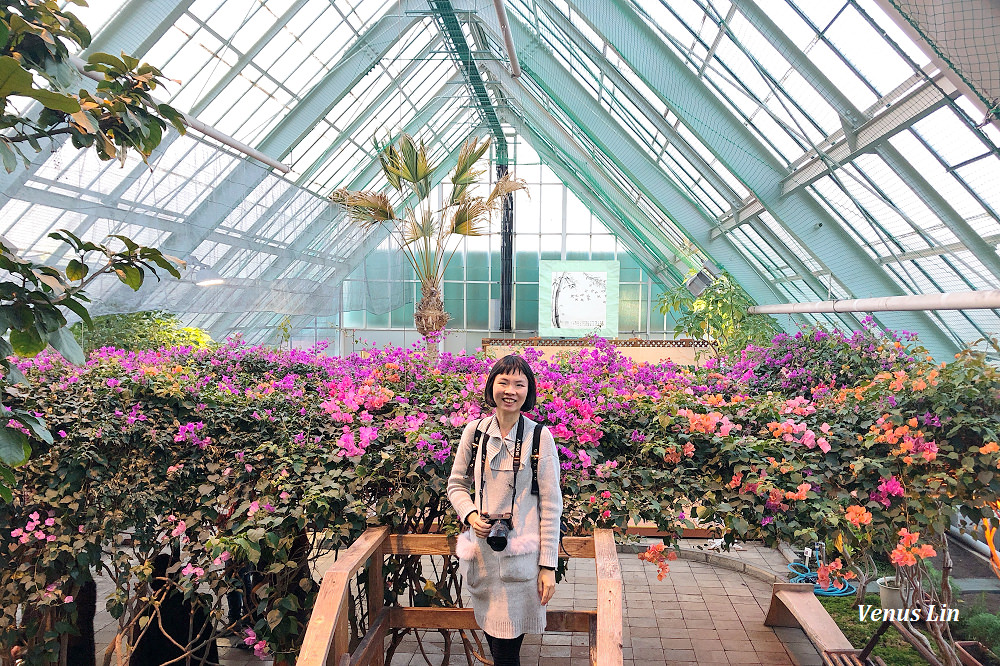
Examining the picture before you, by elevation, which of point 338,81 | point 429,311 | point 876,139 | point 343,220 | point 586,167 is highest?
point 338,81

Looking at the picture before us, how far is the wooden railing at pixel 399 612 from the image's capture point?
1733mm

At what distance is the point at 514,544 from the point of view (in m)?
1.84

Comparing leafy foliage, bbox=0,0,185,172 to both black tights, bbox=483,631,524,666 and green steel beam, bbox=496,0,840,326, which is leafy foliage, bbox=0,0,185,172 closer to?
black tights, bbox=483,631,524,666

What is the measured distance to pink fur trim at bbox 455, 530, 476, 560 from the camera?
188 cm

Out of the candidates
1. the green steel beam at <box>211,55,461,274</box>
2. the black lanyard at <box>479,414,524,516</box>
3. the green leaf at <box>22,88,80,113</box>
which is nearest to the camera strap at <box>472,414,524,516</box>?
the black lanyard at <box>479,414,524,516</box>

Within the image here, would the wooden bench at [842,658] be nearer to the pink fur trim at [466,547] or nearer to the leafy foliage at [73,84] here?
the pink fur trim at [466,547]

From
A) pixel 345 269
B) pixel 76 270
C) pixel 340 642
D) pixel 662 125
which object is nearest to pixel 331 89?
pixel 345 269

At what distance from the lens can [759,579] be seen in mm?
4648

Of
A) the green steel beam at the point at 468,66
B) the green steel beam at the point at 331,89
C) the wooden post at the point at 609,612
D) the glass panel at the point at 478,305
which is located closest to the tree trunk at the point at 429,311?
the green steel beam at the point at 331,89

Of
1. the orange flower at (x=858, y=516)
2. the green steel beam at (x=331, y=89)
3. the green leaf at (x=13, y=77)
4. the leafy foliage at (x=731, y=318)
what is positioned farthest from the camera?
the green steel beam at (x=331, y=89)

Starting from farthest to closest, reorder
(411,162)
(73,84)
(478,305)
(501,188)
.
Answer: (478,305), (501,188), (411,162), (73,84)

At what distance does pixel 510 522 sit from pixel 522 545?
7 centimetres

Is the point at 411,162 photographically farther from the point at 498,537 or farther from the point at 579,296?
the point at 579,296

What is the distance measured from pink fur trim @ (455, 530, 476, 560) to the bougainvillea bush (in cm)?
26
